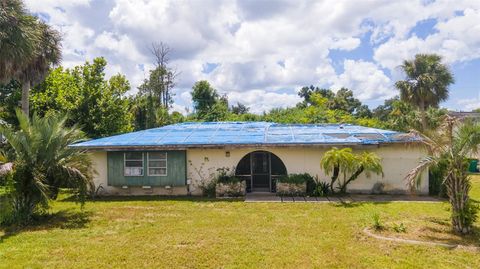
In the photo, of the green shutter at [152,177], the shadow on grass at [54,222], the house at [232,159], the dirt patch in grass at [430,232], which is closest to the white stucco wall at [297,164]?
the house at [232,159]

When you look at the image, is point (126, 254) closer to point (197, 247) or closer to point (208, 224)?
point (197, 247)

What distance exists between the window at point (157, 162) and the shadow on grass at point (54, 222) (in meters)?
4.26

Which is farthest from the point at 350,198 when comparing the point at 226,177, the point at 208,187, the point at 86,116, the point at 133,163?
the point at 86,116

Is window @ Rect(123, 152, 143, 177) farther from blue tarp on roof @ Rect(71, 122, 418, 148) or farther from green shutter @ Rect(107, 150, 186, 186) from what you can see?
blue tarp on roof @ Rect(71, 122, 418, 148)

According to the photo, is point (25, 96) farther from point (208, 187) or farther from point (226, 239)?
point (226, 239)

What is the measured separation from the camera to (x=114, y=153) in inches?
664

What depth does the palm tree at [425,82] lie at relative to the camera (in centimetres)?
2852

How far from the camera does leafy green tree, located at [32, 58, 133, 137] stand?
2505 centimetres

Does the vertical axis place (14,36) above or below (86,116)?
above

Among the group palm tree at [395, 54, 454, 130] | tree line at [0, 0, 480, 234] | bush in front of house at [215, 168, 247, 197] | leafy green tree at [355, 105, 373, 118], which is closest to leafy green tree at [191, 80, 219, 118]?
tree line at [0, 0, 480, 234]

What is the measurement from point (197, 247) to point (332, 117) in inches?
1182

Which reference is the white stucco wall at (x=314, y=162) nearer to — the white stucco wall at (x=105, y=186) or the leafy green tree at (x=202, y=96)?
the white stucco wall at (x=105, y=186)

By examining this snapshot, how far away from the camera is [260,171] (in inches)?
702

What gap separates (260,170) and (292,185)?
2.44 m
